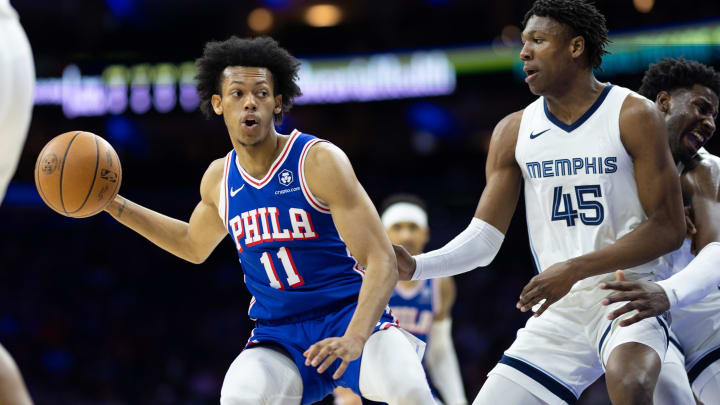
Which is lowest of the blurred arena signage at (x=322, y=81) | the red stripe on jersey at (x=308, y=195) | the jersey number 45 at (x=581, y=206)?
the jersey number 45 at (x=581, y=206)

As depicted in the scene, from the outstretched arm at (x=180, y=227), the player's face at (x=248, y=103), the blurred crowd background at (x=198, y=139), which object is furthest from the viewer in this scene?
the blurred crowd background at (x=198, y=139)

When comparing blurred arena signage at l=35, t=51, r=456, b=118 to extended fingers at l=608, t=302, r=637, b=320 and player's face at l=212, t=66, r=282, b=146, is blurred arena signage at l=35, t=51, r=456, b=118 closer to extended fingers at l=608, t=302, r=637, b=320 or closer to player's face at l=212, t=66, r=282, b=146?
player's face at l=212, t=66, r=282, b=146

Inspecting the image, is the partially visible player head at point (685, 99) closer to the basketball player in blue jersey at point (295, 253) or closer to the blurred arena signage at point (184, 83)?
the basketball player in blue jersey at point (295, 253)

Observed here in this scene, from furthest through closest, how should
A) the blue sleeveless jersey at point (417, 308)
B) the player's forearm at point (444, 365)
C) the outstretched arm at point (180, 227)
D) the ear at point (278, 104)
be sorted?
the blue sleeveless jersey at point (417, 308)
the player's forearm at point (444, 365)
the outstretched arm at point (180, 227)
the ear at point (278, 104)

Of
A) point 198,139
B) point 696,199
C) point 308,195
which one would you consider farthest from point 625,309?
point 198,139

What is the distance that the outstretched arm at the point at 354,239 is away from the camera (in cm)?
339

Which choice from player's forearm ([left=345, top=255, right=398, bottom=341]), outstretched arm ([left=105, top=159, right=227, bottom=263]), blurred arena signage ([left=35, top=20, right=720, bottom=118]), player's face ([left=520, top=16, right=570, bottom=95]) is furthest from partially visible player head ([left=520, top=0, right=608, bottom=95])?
blurred arena signage ([left=35, top=20, right=720, bottom=118])

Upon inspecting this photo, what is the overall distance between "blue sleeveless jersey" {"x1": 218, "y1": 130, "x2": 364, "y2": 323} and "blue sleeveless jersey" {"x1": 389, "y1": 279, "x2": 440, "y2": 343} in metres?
2.61

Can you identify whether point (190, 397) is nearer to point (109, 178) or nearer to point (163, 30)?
point (163, 30)

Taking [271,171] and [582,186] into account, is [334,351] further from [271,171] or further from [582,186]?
[582,186]

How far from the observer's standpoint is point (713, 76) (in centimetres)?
412

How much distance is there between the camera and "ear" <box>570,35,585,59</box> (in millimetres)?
3762

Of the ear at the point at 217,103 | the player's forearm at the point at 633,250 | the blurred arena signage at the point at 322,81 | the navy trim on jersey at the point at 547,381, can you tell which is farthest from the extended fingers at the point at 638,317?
the blurred arena signage at the point at 322,81

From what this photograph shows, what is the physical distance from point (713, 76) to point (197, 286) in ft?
46.0
